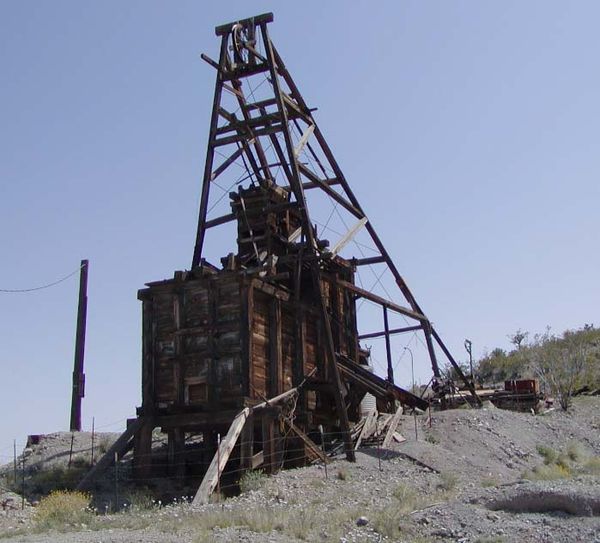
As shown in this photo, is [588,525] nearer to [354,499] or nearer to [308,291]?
[354,499]

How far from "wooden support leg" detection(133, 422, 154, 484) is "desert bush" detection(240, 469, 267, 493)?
3.44 metres

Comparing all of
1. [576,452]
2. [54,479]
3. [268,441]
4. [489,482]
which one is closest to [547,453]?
[576,452]

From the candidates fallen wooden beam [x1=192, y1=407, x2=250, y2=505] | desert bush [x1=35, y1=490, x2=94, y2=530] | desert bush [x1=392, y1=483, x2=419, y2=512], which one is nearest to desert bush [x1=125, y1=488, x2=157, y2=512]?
desert bush [x1=35, y1=490, x2=94, y2=530]

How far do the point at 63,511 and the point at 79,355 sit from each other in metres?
12.8

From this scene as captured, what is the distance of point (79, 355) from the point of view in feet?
96.2

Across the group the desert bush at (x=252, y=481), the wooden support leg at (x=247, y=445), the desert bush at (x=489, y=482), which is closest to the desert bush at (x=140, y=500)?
the desert bush at (x=252, y=481)

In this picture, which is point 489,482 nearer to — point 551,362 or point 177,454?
point 177,454

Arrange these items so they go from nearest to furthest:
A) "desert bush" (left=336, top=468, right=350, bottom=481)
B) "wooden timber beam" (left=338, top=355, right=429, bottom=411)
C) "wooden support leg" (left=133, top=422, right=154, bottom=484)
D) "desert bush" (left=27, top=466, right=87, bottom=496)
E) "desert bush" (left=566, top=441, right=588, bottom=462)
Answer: "desert bush" (left=336, top=468, right=350, bottom=481), "desert bush" (left=27, top=466, right=87, bottom=496), "wooden support leg" (left=133, top=422, right=154, bottom=484), "desert bush" (left=566, top=441, right=588, bottom=462), "wooden timber beam" (left=338, top=355, right=429, bottom=411)

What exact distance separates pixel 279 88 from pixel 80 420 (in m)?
13.3

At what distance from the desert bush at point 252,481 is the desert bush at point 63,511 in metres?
3.55

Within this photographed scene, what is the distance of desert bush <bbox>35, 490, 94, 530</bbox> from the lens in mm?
16156

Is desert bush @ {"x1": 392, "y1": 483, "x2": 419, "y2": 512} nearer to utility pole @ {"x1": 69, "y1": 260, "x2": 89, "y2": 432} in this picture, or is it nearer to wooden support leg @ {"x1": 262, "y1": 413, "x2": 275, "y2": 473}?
wooden support leg @ {"x1": 262, "y1": 413, "x2": 275, "y2": 473}

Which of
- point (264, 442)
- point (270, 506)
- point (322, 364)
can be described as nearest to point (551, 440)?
point (322, 364)

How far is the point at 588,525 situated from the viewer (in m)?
13.2
